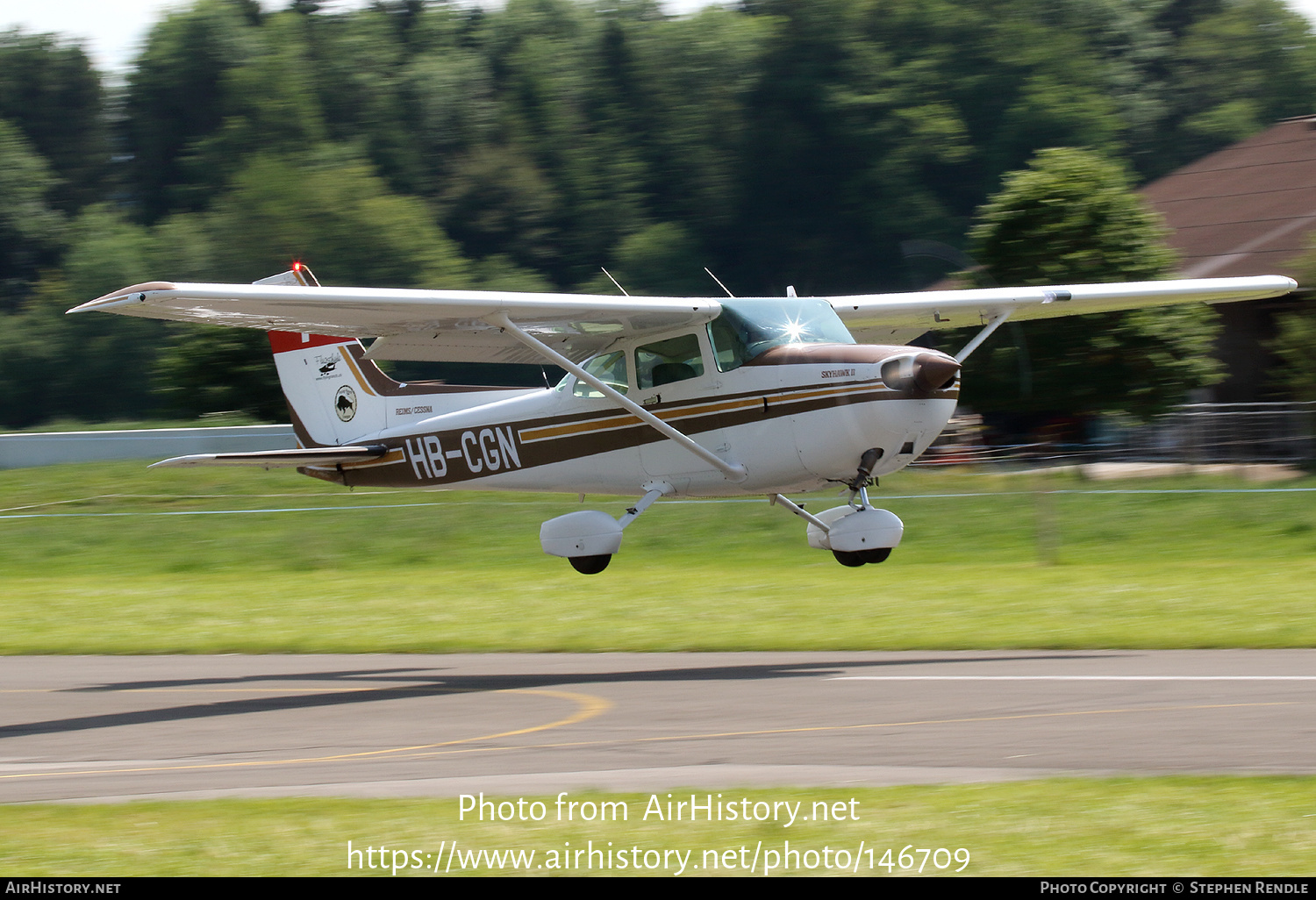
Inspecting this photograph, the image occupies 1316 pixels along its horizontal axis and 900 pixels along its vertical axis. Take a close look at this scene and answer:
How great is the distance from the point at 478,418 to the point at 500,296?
2541 millimetres

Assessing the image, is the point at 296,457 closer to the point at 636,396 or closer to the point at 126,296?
the point at 636,396

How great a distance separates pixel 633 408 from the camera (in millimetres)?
13172

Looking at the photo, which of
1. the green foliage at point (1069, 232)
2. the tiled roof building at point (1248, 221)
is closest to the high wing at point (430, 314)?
the green foliage at point (1069, 232)

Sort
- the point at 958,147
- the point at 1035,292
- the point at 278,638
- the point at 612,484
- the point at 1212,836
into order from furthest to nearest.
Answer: the point at 958,147 → the point at 278,638 → the point at 1035,292 → the point at 612,484 → the point at 1212,836

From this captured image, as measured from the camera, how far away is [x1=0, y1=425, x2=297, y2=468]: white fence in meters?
36.8

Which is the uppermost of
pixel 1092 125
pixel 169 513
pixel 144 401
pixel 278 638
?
pixel 278 638

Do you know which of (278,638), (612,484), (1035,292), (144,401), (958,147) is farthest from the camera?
(958,147)

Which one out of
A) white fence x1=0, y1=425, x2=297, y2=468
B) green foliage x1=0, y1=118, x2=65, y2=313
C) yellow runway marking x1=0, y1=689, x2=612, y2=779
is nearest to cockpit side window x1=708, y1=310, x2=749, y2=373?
yellow runway marking x1=0, y1=689, x2=612, y2=779

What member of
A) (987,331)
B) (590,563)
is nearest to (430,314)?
(590,563)

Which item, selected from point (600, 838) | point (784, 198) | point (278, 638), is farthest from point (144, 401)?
point (600, 838)

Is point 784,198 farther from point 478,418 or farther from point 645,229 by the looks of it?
point 478,418

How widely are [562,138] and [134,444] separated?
140 ft

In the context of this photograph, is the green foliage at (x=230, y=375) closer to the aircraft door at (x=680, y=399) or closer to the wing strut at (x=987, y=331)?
the wing strut at (x=987, y=331)

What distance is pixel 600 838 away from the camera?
661cm
